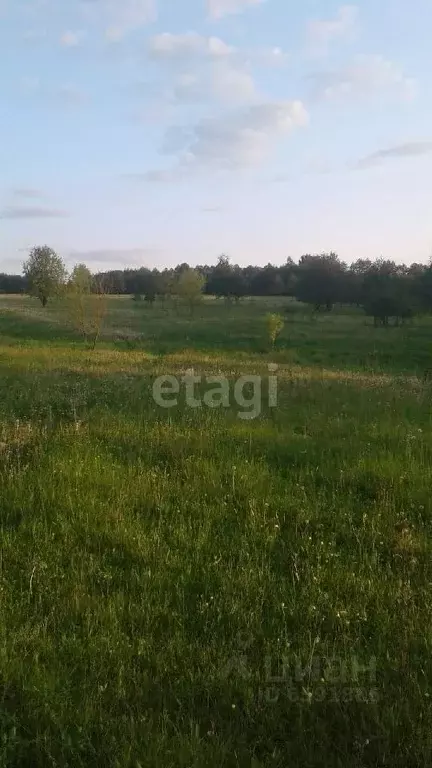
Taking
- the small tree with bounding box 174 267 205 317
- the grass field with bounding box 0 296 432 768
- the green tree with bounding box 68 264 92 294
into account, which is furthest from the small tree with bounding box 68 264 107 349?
the small tree with bounding box 174 267 205 317

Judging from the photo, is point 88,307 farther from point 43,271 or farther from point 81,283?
point 43,271

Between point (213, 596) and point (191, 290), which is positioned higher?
point (191, 290)

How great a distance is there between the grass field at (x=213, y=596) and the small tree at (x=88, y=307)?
73.4ft

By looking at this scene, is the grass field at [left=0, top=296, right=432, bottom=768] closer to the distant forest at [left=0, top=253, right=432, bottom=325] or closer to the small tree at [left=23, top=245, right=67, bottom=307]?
the distant forest at [left=0, top=253, right=432, bottom=325]

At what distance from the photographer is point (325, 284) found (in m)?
63.6

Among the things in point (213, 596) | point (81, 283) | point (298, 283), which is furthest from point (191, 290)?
point (213, 596)

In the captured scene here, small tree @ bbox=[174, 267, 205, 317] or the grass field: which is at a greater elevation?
small tree @ bbox=[174, 267, 205, 317]

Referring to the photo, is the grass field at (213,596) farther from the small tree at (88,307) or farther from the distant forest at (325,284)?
the distant forest at (325,284)

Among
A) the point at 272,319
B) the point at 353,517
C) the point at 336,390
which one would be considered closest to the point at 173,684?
the point at 353,517

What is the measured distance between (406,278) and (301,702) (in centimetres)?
5302

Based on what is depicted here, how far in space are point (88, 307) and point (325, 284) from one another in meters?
39.4

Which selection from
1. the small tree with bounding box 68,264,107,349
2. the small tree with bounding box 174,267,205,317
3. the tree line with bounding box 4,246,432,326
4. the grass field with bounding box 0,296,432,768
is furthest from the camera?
the small tree with bounding box 174,267,205,317

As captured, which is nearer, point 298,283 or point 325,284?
point 325,284

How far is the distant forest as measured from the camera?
47.6 m
